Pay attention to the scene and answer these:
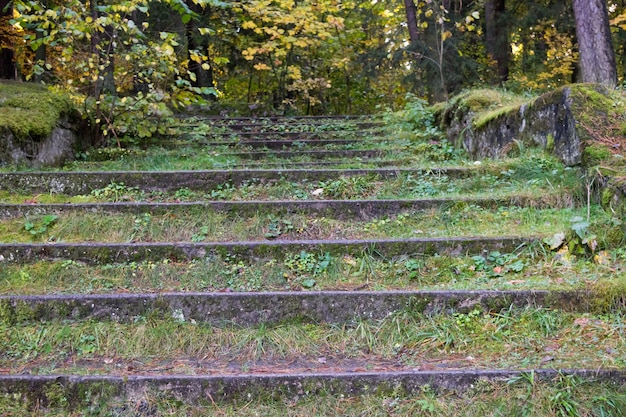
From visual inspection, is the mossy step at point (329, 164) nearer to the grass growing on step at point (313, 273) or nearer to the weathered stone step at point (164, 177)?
the weathered stone step at point (164, 177)

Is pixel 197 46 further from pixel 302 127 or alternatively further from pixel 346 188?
pixel 346 188

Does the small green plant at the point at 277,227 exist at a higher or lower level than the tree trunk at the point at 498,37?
lower

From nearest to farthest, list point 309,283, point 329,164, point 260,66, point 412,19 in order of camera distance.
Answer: point 309,283, point 329,164, point 412,19, point 260,66

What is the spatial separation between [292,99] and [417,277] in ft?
34.2

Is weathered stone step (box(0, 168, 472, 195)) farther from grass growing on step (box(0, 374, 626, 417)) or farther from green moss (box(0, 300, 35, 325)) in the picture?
grass growing on step (box(0, 374, 626, 417))

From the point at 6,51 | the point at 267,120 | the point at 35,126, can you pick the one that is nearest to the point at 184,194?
the point at 35,126

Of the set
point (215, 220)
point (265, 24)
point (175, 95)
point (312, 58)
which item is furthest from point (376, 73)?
point (215, 220)

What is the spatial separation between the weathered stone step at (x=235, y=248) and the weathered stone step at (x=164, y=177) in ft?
4.05

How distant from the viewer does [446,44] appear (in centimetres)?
1173

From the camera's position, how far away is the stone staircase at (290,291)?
265 centimetres

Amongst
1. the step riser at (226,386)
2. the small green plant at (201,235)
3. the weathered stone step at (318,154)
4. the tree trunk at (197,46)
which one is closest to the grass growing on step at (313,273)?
the small green plant at (201,235)

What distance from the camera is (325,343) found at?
3.04 m

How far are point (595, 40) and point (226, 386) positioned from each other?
7537 millimetres

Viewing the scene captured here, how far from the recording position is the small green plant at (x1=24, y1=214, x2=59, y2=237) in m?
3.91
